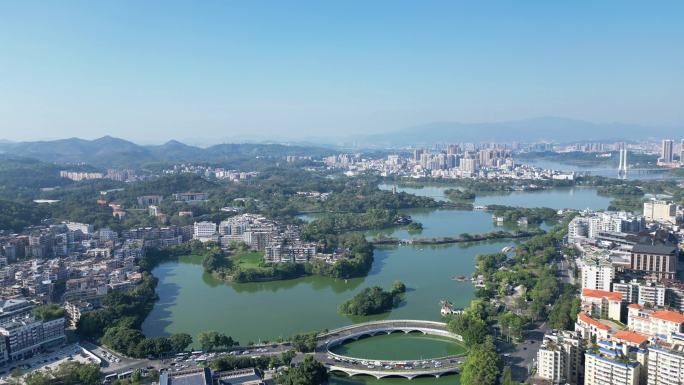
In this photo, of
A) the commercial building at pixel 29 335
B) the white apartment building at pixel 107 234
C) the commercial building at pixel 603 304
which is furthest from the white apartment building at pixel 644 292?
the white apartment building at pixel 107 234

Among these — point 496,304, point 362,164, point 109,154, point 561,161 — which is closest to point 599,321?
point 496,304

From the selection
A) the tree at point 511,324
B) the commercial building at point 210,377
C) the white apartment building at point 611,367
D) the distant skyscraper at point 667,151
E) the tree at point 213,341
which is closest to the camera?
the white apartment building at point 611,367

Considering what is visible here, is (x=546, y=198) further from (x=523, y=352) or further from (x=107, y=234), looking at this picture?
(x=523, y=352)

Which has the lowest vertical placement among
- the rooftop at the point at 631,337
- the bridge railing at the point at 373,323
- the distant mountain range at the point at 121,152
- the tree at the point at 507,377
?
the bridge railing at the point at 373,323

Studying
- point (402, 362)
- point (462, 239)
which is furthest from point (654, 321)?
point (462, 239)

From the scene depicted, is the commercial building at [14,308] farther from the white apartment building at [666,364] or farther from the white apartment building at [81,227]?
the white apartment building at [666,364]

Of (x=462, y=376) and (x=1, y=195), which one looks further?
(x=1, y=195)

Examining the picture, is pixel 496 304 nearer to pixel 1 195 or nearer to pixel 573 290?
pixel 573 290
